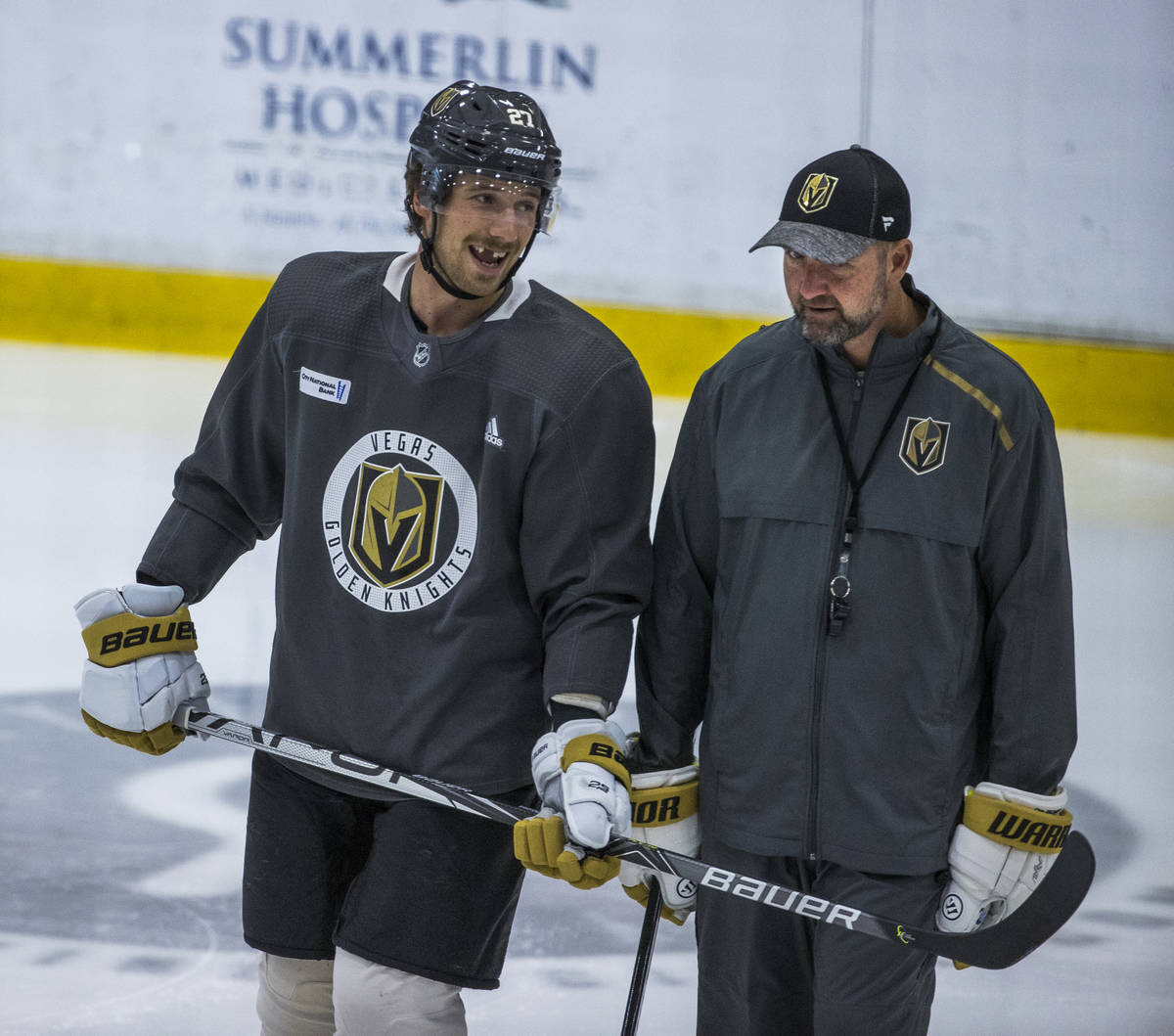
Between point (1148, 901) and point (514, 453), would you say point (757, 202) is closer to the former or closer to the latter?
point (1148, 901)

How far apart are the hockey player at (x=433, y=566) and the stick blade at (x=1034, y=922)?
415mm

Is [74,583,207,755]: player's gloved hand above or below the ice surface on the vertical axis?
above

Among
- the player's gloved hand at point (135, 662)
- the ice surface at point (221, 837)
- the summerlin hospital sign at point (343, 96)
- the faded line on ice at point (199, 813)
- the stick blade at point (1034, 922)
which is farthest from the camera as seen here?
the summerlin hospital sign at point (343, 96)

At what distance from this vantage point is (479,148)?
1.53 m

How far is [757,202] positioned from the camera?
4668 mm

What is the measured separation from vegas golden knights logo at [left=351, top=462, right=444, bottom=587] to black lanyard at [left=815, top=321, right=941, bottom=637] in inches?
15.4

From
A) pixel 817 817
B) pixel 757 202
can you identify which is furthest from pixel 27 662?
pixel 757 202

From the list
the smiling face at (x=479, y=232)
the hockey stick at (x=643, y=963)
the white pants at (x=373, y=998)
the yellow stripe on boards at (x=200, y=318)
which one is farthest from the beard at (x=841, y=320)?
the yellow stripe on boards at (x=200, y=318)

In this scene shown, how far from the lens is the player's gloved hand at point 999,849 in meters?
1.46

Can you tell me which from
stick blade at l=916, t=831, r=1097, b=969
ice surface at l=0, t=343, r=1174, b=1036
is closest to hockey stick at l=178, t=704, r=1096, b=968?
stick blade at l=916, t=831, r=1097, b=969

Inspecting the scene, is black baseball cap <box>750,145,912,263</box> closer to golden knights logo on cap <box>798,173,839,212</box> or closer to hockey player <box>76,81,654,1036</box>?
golden knights logo on cap <box>798,173,839,212</box>

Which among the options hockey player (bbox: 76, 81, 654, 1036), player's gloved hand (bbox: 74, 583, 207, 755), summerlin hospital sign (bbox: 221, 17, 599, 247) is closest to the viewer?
hockey player (bbox: 76, 81, 654, 1036)

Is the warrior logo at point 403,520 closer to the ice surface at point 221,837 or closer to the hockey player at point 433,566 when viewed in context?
the hockey player at point 433,566

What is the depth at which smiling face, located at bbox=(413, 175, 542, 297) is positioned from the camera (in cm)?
153
